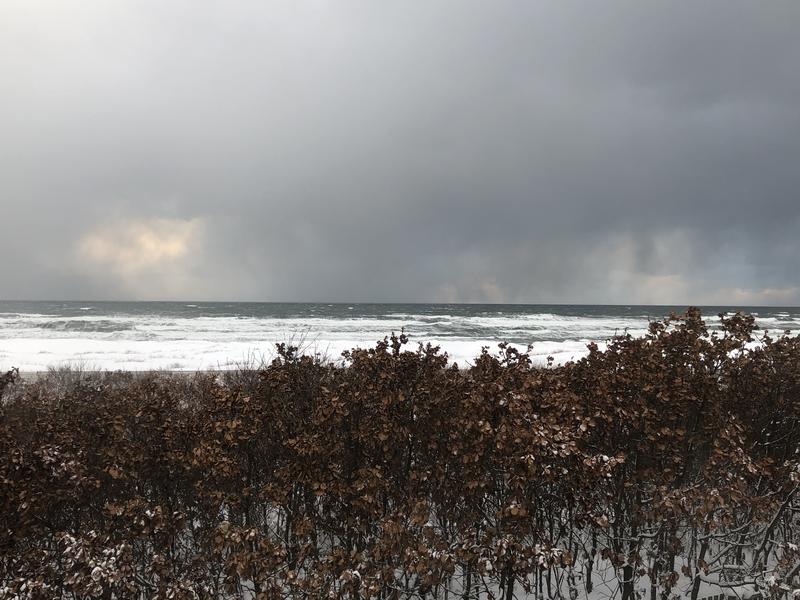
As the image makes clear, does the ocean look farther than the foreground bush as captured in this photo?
Yes

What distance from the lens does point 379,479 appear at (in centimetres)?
367

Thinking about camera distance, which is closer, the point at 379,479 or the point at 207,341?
the point at 379,479

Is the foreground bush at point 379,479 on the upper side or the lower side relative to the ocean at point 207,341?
upper

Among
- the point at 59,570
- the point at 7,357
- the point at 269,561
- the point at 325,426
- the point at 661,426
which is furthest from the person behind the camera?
the point at 7,357

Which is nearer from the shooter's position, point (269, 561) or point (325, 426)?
point (269, 561)

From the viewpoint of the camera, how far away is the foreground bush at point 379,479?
3.44 meters

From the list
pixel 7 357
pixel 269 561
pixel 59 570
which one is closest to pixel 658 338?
pixel 269 561

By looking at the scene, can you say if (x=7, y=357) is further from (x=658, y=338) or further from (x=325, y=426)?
(x=658, y=338)

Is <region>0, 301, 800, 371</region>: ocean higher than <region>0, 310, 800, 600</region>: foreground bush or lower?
lower

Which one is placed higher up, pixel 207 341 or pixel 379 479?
pixel 379 479

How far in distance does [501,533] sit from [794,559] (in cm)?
333

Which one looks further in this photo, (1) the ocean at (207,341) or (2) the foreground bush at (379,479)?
(1) the ocean at (207,341)

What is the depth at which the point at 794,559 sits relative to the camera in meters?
4.52

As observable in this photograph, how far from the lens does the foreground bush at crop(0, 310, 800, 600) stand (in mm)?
3436
